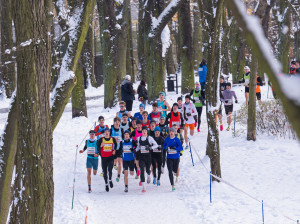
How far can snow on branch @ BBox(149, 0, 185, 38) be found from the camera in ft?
61.7

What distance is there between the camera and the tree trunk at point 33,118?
5.23 metres

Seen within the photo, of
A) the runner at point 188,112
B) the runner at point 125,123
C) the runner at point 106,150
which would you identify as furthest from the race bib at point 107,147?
the runner at point 188,112

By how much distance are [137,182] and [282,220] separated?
501 centimetres

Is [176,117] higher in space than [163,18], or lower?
lower

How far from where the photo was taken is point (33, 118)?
5312mm

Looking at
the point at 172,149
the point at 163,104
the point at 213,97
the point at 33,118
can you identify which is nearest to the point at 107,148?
the point at 172,149

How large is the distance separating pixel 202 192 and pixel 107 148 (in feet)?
9.42

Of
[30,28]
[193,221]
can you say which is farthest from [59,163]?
[30,28]

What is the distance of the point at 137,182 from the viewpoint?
1265cm

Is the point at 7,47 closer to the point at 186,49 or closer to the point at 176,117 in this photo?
the point at 186,49

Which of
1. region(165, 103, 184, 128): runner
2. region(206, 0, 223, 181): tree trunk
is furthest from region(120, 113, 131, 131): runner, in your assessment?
region(206, 0, 223, 181): tree trunk

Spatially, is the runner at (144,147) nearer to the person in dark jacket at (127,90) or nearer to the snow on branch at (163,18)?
the person in dark jacket at (127,90)

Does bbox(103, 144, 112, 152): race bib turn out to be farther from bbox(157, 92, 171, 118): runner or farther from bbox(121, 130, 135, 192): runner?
bbox(157, 92, 171, 118): runner

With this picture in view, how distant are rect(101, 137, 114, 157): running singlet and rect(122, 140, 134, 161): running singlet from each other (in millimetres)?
375
